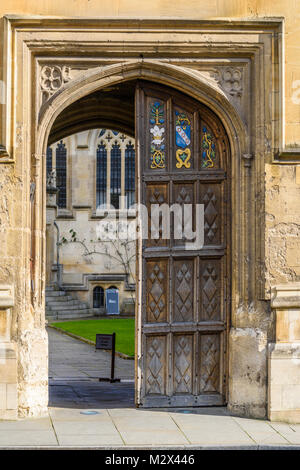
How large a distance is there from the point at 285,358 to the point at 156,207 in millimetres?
2469

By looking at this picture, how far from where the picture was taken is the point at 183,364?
10359mm

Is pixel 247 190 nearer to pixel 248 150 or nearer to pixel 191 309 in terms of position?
pixel 248 150

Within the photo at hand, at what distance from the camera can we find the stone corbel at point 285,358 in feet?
31.7

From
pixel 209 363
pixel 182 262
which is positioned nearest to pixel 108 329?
pixel 209 363

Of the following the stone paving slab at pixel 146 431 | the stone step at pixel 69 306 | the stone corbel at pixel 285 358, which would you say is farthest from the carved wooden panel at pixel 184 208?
the stone step at pixel 69 306

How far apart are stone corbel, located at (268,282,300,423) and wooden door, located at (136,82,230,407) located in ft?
2.57

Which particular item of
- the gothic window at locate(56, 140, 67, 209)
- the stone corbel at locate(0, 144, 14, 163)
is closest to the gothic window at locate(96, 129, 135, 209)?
the gothic window at locate(56, 140, 67, 209)

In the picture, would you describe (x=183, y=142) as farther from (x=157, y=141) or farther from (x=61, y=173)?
(x=61, y=173)

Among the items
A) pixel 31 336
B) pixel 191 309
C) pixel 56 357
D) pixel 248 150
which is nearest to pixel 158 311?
pixel 191 309

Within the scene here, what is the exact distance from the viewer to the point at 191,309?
1039 centimetres

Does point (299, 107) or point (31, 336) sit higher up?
point (299, 107)
